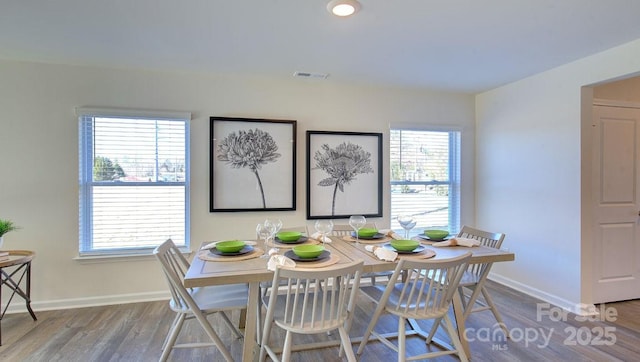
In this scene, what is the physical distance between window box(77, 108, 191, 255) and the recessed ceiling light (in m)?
1.99

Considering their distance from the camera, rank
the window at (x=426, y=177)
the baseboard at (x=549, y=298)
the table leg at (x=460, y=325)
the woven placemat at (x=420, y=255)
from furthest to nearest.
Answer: the window at (x=426, y=177)
the baseboard at (x=549, y=298)
the table leg at (x=460, y=325)
the woven placemat at (x=420, y=255)

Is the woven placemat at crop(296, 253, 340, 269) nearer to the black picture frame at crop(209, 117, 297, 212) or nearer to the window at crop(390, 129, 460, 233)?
the black picture frame at crop(209, 117, 297, 212)

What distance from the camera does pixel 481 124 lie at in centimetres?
427

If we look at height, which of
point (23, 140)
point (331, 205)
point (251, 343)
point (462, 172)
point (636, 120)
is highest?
point (636, 120)

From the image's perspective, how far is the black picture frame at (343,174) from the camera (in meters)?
3.79

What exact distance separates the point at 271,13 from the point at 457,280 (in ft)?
6.80

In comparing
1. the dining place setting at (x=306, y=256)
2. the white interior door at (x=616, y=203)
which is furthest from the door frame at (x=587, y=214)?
the dining place setting at (x=306, y=256)

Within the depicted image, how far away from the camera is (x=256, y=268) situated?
6.36ft

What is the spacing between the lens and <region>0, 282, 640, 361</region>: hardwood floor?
7.77 feet

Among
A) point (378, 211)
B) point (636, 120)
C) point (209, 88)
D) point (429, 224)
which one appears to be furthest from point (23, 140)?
point (636, 120)

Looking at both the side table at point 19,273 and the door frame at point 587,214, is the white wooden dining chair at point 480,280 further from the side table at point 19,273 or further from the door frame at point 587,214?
the side table at point 19,273

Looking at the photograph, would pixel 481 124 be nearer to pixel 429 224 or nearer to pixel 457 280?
pixel 429 224

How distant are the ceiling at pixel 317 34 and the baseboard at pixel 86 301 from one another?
7.44ft

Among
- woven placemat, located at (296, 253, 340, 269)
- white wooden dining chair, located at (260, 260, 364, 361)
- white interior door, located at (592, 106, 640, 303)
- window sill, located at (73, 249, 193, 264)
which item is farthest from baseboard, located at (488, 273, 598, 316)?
window sill, located at (73, 249, 193, 264)
